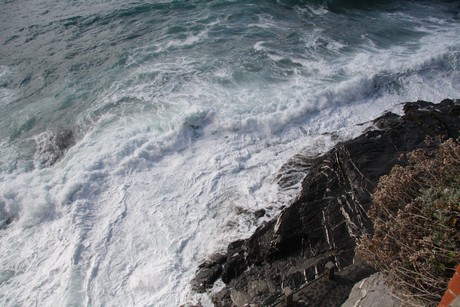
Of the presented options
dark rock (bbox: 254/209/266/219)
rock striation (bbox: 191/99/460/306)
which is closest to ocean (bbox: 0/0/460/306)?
dark rock (bbox: 254/209/266/219)

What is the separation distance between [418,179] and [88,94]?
13624 millimetres

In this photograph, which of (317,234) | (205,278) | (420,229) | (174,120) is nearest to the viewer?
(420,229)

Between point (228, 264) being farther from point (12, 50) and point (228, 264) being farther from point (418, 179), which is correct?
point (12, 50)

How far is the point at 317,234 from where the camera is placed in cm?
746

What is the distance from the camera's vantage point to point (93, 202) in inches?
388

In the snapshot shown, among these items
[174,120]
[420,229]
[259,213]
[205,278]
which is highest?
[420,229]

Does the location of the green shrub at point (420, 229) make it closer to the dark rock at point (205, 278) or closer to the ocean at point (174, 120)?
the dark rock at point (205, 278)

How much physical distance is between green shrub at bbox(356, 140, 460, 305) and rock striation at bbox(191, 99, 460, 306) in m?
1.08

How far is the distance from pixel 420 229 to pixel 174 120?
9215 mm

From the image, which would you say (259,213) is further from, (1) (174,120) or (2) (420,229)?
(1) (174,120)

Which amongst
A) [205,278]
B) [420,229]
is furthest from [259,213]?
[420,229]

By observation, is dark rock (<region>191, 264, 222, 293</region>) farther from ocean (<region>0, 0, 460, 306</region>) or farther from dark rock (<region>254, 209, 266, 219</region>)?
dark rock (<region>254, 209, 266, 219</region>)

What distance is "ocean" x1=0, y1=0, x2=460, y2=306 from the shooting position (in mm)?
8297

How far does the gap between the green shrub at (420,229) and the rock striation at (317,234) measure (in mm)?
1084
